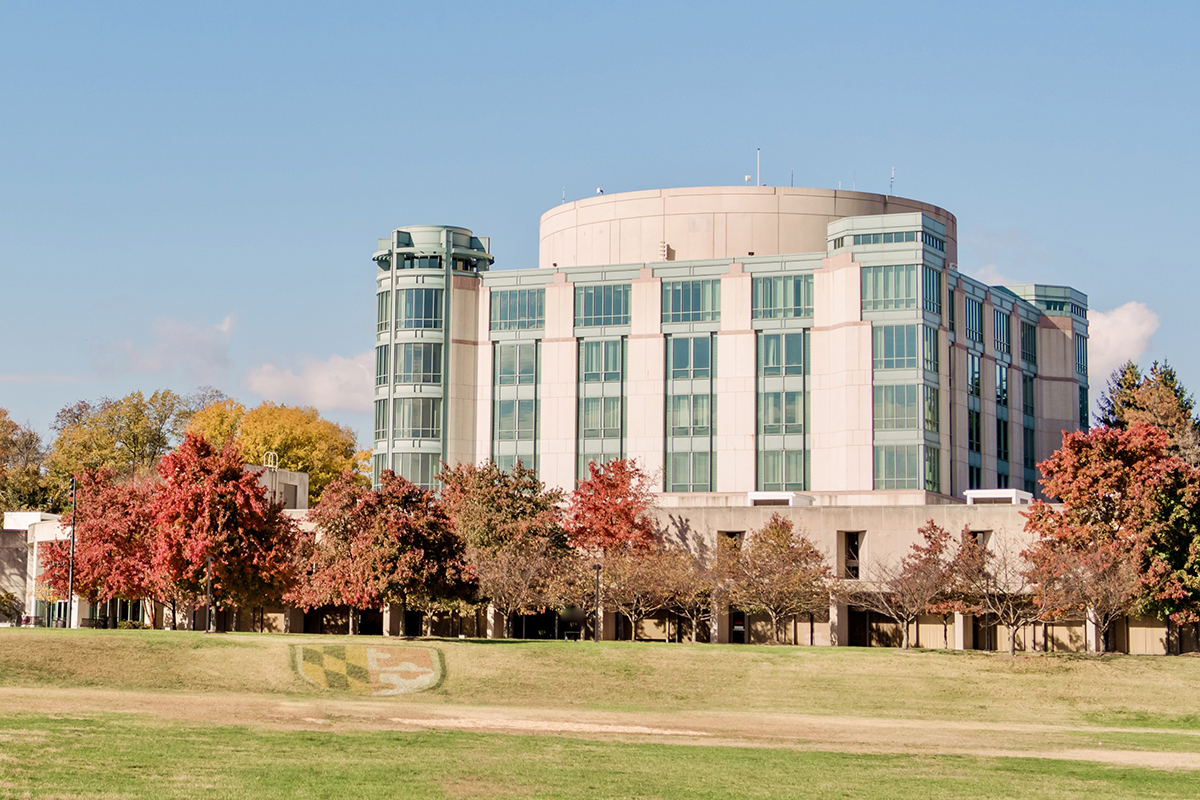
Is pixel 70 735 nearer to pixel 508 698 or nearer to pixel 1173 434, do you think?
pixel 508 698

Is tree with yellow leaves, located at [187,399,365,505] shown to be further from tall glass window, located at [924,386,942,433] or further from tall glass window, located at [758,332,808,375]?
tall glass window, located at [924,386,942,433]

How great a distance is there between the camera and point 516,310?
109062 mm

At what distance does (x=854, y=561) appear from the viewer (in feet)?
282

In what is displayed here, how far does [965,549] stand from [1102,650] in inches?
351

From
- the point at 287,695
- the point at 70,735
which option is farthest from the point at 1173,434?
the point at 70,735

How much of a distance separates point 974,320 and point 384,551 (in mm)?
54967

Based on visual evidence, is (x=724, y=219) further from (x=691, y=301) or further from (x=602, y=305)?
(x=602, y=305)

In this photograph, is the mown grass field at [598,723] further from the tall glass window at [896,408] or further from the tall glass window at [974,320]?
the tall glass window at [974,320]

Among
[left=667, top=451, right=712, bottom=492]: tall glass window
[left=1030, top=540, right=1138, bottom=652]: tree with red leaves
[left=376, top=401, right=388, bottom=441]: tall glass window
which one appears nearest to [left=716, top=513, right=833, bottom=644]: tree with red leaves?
[left=1030, top=540, right=1138, bottom=652]: tree with red leaves

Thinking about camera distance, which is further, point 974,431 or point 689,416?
point 974,431

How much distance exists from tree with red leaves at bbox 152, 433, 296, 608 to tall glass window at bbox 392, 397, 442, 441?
3281 cm

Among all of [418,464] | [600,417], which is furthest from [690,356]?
[418,464]

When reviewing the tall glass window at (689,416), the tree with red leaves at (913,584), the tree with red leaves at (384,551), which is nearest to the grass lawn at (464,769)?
the tree with red leaves at (384,551)

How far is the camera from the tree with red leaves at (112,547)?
75.8m
